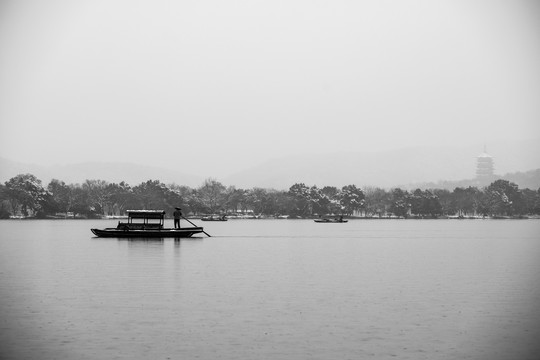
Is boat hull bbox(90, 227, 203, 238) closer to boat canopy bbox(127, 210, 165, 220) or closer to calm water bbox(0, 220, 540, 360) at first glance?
boat canopy bbox(127, 210, 165, 220)

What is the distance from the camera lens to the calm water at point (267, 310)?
2477 centimetres

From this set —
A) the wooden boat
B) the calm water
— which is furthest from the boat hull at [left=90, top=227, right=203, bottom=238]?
the calm water

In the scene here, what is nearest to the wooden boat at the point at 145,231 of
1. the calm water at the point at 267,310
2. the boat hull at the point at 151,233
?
the boat hull at the point at 151,233

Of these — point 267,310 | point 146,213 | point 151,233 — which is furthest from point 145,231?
point 267,310

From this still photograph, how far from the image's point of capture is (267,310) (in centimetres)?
3198

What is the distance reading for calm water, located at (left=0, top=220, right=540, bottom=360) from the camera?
2477cm

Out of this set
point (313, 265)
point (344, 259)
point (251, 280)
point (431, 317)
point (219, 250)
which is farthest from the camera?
point (219, 250)

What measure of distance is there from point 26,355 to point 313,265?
33.1 meters

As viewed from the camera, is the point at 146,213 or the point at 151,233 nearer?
the point at 151,233

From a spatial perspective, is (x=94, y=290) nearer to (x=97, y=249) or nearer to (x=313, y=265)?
(x=313, y=265)

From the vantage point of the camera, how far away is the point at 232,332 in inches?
1072

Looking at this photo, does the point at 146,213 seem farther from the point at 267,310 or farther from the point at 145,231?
the point at 267,310

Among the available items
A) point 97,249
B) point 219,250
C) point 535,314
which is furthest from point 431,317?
point 97,249

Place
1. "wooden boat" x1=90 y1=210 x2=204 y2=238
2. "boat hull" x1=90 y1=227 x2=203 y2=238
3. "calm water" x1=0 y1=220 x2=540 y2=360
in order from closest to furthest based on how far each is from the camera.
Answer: "calm water" x1=0 y1=220 x2=540 y2=360
"boat hull" x1=90 y1=227 x2=203 y2=238
"wooden boat" x1=90 y1=210 x2=204 y2=238
